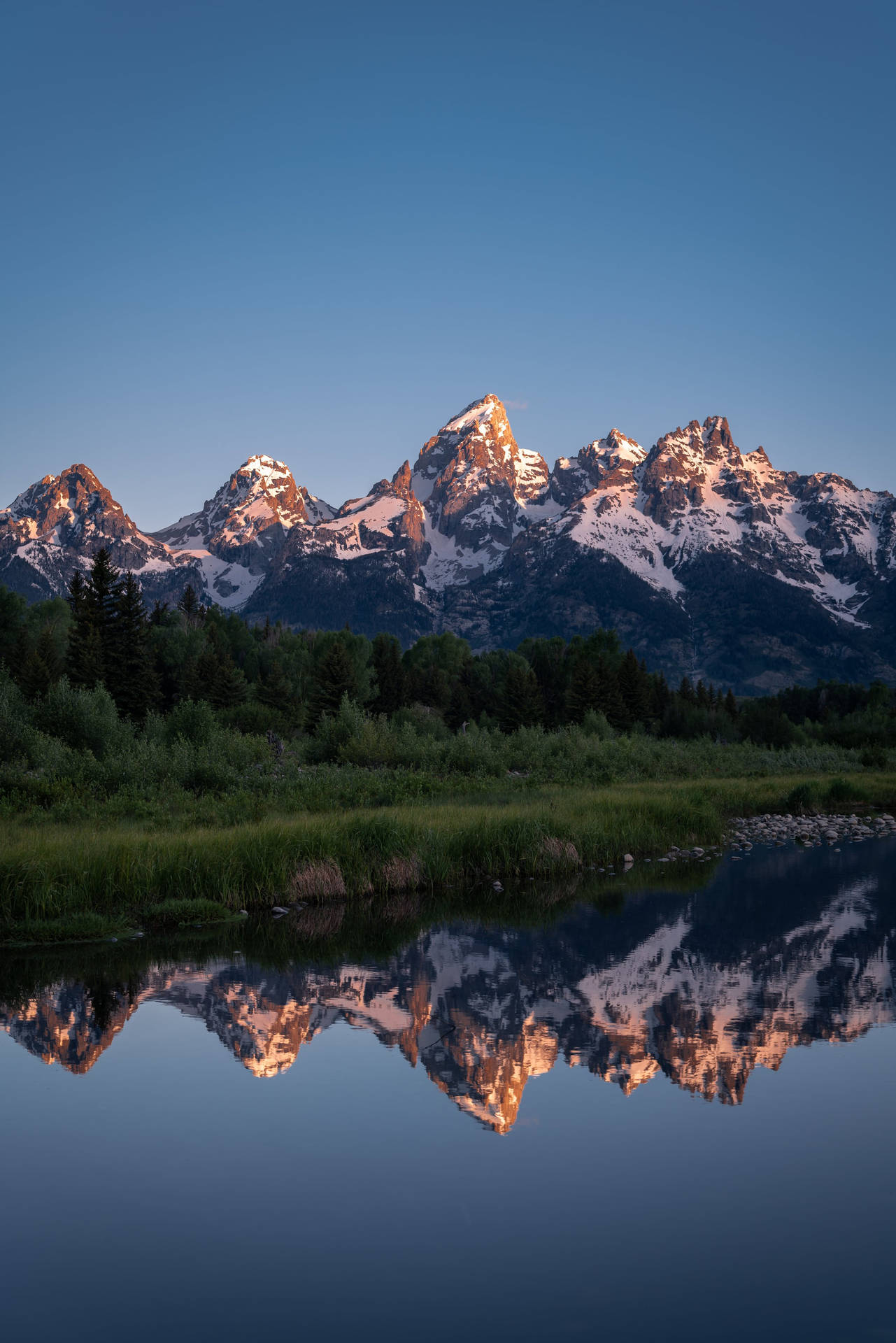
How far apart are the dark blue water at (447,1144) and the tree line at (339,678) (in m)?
39.6

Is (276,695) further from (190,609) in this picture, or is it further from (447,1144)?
(447,1144)

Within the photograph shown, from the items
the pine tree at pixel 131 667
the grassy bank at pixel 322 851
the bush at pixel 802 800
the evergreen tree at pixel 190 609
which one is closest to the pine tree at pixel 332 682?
the pine tree at pixel 131 667

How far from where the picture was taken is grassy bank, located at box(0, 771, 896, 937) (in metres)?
20.0

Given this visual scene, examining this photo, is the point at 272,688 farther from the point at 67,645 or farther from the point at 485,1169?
the point at 485,1169

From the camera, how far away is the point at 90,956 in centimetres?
1841

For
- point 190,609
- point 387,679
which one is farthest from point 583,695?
point 190,609

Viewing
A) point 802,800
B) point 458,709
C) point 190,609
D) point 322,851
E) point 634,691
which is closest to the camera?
point 322,851

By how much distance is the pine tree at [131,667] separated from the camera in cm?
6962

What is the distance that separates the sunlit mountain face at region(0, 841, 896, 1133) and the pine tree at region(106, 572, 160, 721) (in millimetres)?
52796

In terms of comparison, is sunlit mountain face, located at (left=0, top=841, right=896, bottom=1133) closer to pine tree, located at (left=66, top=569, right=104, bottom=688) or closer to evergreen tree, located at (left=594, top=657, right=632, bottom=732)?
pine tree, located at (left=66, top=569, right=104, bottom=688)

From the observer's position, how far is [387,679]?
107062 mm

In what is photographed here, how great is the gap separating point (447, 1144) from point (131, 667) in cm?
6449

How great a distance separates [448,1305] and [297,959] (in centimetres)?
1148


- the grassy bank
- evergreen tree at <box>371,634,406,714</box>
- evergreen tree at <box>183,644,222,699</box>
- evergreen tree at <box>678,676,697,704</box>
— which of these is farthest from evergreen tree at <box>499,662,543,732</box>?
the grassy bank
